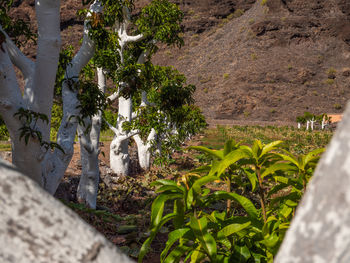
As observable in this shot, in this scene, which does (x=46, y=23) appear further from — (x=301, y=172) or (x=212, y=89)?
(x=212, y=89)

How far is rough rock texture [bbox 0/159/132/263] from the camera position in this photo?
77 cm

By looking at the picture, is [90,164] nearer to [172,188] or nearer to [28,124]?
[28,124]

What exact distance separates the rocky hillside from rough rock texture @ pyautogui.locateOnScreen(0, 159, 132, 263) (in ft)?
133

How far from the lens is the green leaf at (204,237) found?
139 centimetres

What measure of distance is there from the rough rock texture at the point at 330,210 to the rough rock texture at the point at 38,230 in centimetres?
46

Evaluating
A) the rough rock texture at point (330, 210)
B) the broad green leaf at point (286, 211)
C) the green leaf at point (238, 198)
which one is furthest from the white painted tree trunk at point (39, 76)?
the rough rock texture at point (330, 210)

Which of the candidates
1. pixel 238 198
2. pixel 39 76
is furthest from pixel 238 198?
pixel 39 76

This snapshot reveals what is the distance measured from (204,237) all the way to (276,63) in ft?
154

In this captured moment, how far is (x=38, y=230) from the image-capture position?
792 mm

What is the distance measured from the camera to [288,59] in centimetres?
4597

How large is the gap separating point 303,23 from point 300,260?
2179 inches

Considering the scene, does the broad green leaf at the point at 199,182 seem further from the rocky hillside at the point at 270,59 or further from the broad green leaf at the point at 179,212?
the rocky hillside at the point at 270,59

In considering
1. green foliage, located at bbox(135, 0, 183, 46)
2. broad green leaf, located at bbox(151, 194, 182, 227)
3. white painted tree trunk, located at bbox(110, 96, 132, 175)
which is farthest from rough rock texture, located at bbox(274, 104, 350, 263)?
white painted tree trunk, located at bbox(110, 96, 132, 175)

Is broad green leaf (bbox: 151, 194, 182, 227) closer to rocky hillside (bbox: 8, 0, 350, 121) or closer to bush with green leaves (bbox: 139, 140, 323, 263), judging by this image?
bush with green leaves (bbox: 139, 140, 323, 263)
